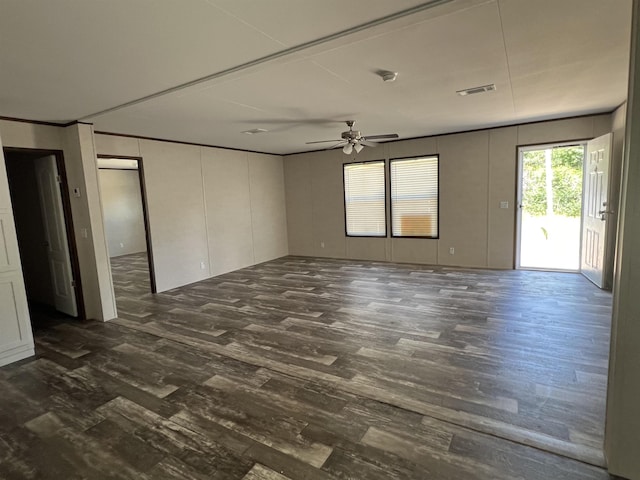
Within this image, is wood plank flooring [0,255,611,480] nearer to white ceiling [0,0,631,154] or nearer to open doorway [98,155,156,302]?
white ceiling [0,0,631,154]

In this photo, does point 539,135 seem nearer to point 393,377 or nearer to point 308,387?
point 393,377

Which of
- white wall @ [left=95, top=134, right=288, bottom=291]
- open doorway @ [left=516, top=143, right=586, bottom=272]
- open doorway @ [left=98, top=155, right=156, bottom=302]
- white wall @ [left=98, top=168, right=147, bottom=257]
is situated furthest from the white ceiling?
white wall @ [left=98, top=168, right=147, bottom=257]

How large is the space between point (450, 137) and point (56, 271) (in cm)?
698

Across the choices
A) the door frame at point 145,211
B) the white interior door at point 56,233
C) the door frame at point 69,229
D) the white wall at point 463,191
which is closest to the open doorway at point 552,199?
the white wall at point 463,191

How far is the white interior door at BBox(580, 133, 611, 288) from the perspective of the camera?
4.65m

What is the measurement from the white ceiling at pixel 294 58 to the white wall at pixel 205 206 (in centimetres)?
124

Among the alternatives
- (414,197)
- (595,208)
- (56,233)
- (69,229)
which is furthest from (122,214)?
(595,208)

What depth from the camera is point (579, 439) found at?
78.1 inches

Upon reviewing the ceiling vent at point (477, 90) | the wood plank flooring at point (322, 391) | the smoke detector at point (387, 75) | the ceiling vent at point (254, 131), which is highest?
the ceiling vent at point (254, 131)

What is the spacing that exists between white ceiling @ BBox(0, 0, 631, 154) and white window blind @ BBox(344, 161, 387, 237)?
2.84 metres

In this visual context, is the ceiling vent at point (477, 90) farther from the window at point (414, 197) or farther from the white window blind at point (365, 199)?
the white window blind at point (365, 199)

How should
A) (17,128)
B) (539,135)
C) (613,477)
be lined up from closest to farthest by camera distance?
(613,477) < (17,128) < (539,135)

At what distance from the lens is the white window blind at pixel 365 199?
24.0 ft

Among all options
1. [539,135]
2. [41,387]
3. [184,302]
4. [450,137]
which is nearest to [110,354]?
[41,387]
